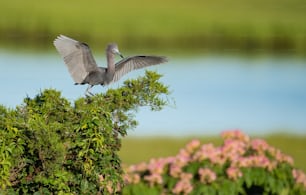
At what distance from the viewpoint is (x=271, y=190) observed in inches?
297

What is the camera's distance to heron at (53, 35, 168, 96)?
307 inches

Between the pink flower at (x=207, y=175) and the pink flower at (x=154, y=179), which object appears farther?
the pink flower at (x=154, y=179)

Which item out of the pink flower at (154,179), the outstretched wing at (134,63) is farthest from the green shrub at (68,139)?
the outstretched wing at (134,63)

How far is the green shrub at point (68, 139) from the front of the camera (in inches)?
249

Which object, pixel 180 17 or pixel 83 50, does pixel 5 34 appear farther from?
pixel 83 50

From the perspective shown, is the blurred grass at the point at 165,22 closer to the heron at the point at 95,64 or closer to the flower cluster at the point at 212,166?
the heron at the point at 95,64

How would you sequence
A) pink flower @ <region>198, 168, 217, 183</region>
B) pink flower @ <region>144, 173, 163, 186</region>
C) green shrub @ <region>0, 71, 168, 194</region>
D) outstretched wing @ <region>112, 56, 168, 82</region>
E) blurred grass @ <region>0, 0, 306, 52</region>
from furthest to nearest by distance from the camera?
blurred grass @ <region>0, 0, 306, 52</region> < outstretched wing @ <region>112, 56, 168, 82</region> < pink flower @ <region>144, 173, 163, 186</region> < pink flower @ <region>198, 168, 217, 183</region> < green shrub @ <region>0, 71, 168, 194</region>

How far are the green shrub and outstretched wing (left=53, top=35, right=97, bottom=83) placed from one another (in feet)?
2.49

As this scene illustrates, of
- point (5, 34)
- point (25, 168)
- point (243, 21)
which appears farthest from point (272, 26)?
point (25, 168)

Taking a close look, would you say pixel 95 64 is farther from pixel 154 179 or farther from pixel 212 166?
pixel 212 166

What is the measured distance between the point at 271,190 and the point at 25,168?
5.92 feet

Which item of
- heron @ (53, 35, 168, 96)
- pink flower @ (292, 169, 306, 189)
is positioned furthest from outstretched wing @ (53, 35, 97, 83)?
pink flower @ (292, 169, 306, 189)

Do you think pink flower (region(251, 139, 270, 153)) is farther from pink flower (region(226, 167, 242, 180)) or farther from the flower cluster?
pink flower (region(226, 167, 242, 180))

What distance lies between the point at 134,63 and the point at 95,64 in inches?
11.0
